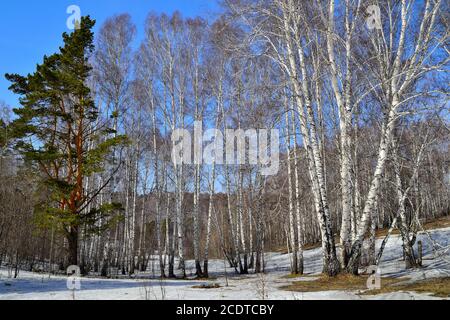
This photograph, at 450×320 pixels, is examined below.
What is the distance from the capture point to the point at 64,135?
1434 cm

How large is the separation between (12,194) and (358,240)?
13078 mm

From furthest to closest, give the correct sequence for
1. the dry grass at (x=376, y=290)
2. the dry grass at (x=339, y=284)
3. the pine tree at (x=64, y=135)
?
A: 1. the pine tree at (x=64, y=135)
2. the dry grass at (x=339, y=284)
3. the dry grass at (x=376, y=290)

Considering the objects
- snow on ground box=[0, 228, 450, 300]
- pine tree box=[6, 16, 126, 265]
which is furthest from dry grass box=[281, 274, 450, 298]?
pine tree box=[6, 16, 126, 265]

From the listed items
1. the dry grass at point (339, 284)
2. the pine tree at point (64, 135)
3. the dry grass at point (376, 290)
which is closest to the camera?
the dry grass at point (376, 290)

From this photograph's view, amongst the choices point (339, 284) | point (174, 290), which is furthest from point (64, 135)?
point (339, 284)

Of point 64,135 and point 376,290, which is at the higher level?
point 64,135

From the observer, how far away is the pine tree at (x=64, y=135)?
43.6 ft

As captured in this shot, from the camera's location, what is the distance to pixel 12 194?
48.1 ft

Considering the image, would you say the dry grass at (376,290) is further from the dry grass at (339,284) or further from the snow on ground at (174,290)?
the snow on ground at (174,290)

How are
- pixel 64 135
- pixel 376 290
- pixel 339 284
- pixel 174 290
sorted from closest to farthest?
pixel 376 290 → pixel 339 284 → pixel 174 290 → pixel 64 135

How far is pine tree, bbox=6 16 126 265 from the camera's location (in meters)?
13.3

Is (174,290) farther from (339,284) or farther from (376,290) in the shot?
(376,290)

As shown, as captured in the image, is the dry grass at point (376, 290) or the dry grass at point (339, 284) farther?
the dry grass at point (339, 284)

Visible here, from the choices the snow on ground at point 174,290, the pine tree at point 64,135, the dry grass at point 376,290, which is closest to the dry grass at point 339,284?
the dry grass at point 376,290
